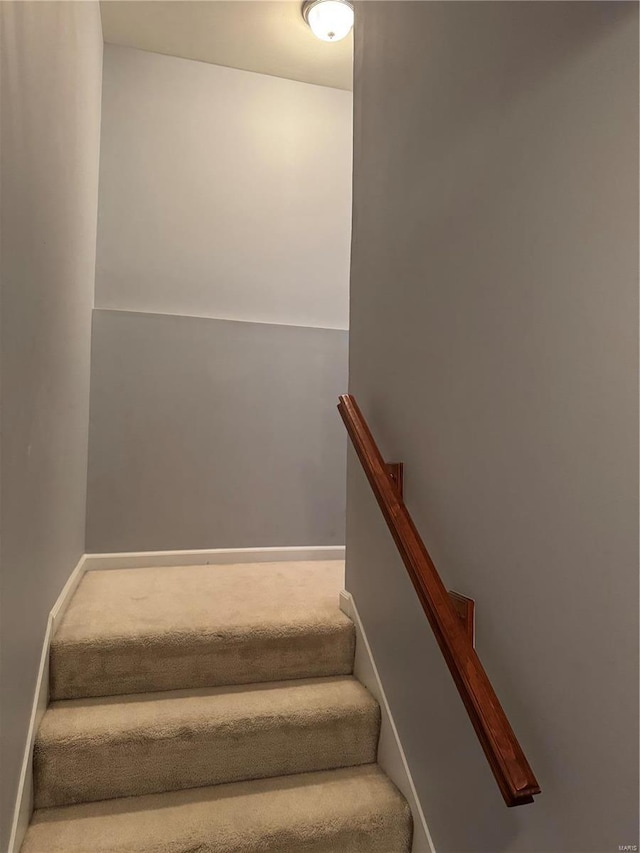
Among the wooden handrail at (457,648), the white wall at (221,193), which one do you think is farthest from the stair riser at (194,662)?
the white wall at (221,193)

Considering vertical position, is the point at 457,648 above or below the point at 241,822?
above

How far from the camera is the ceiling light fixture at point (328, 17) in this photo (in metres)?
2.60

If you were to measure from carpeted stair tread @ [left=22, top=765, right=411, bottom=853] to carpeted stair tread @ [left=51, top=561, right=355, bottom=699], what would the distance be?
328 millimetres

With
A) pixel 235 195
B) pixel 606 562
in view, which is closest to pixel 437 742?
pixel 606 562

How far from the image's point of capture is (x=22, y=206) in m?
1.31

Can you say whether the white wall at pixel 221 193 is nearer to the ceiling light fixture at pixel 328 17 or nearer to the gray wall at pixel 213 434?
the gray wall at pixel 213 434

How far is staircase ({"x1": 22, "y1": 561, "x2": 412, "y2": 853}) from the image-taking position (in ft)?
4.60

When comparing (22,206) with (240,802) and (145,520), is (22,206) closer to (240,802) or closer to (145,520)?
(240,802)

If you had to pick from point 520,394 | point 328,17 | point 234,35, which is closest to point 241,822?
point 520,394

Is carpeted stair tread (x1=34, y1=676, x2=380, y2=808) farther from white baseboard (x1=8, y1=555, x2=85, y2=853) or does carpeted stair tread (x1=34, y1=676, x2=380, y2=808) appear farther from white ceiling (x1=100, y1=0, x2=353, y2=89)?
white ceiling (x1=100, y1=0, x2=353, y2=89)

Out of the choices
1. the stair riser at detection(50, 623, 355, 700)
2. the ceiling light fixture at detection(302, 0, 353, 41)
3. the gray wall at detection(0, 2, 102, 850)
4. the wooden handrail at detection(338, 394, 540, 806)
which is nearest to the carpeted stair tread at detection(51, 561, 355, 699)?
the stair riser at detection(50, 623, 355, 700)

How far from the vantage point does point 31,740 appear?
1429 mm

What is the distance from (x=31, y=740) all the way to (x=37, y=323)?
1055 mm

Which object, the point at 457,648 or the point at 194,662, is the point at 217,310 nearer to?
the point at 194,662
